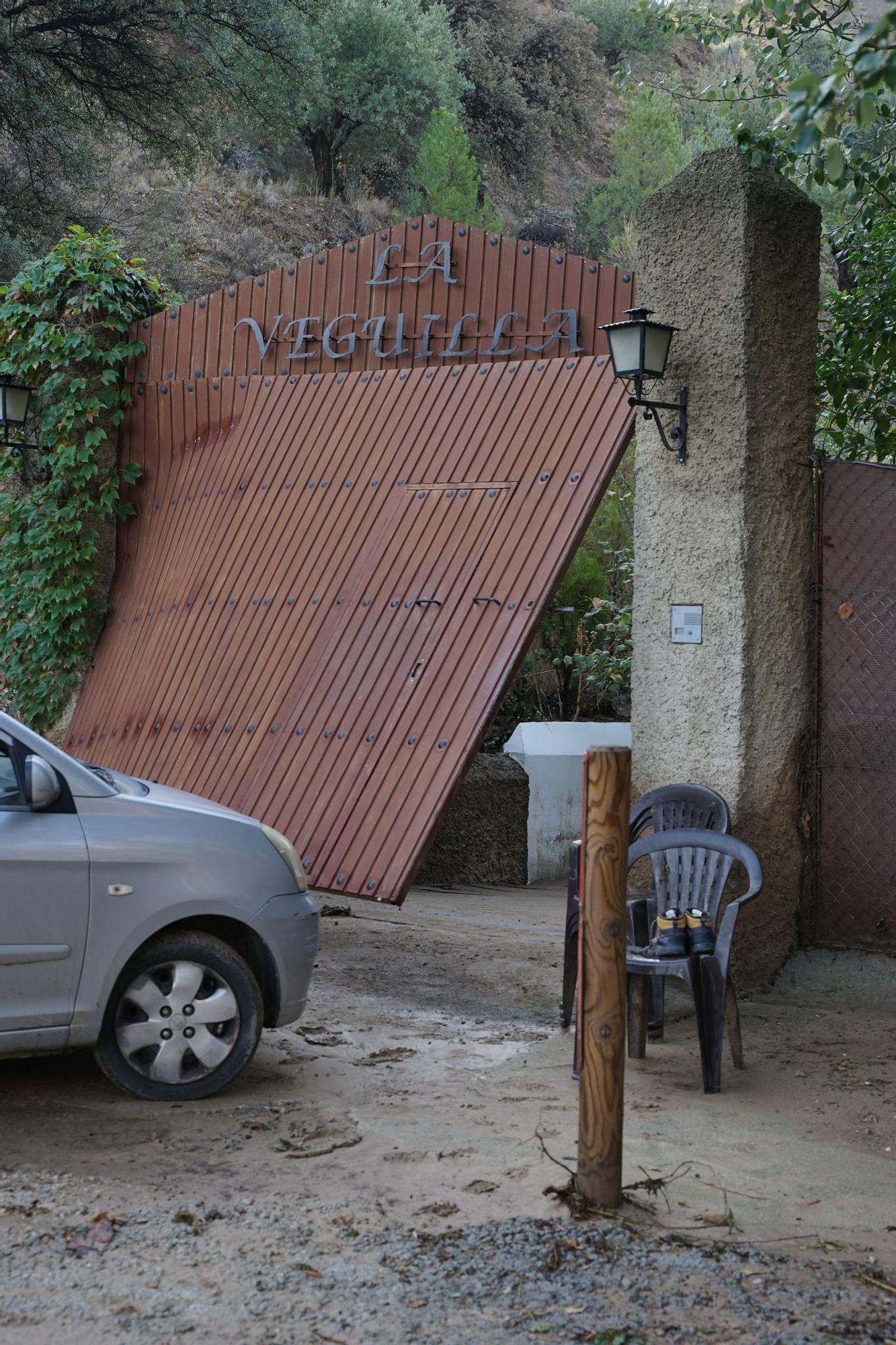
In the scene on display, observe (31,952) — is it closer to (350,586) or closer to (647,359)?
(647,359)

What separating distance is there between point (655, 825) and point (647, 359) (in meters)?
2.07

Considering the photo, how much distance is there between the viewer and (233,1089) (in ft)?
16.2

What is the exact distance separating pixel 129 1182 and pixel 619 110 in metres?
39.6

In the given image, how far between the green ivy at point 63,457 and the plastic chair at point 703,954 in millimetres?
5337

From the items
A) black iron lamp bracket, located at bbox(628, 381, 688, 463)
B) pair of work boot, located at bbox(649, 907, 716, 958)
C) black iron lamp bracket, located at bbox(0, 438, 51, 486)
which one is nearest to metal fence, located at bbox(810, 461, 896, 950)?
black iron lamp bracket, located at bbox(628, 381, 688, 463)

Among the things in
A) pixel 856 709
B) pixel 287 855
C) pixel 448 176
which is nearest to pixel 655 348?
pixel 856 709

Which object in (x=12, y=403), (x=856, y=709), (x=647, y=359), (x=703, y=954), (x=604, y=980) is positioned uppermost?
(x=12, y=403)

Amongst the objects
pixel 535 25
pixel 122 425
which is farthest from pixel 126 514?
pixel 535 25

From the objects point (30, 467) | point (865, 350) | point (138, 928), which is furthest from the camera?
point (30, 467)

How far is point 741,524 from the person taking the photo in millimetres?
6004

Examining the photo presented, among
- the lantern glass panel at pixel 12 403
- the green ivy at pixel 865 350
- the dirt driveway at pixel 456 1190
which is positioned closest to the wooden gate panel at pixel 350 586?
the lantern glass panel at pixel 12 403

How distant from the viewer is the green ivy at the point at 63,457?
970cm

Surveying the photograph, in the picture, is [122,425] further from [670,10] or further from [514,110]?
[514,110]

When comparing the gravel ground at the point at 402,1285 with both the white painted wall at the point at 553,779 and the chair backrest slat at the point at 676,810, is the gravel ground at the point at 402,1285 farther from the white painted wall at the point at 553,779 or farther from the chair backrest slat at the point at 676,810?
the white painted wall at the point at 553,779
